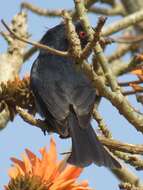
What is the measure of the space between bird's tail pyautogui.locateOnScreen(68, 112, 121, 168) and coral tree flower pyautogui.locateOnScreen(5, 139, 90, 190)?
110 mm

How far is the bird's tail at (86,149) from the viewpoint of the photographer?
2.27 m

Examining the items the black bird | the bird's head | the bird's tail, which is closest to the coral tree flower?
the bird's tail

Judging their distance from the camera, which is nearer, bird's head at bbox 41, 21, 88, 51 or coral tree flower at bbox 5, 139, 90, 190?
coral tree flower at bbox 5, 139, 90, 190

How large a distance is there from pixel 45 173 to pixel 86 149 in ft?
2.53

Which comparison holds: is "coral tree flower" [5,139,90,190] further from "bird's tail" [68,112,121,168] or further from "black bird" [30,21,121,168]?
"black bird" [30,21,121,168]

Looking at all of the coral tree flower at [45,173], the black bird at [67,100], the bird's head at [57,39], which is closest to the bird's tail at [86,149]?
the black bird at [67,100]

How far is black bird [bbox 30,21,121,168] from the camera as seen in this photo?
→ 9.36 ft

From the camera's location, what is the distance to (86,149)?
2.77 metres

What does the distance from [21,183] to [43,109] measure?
4.11 ft

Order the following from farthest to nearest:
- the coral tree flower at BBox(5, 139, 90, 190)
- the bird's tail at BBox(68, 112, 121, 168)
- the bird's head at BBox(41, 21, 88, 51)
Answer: the bird's head at BBox(41, 21, 88, 51) < the bird's tail at BBox(68, 112, 121, 168) < the coral tree flower at BBox(5, 139, 90, 190)

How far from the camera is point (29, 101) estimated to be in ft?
Result: 8.61

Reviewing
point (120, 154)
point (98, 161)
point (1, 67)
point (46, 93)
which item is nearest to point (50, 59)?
point (46, 93)

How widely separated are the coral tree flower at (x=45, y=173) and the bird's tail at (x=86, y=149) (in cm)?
11

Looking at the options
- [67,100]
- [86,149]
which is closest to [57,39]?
[67,100]
